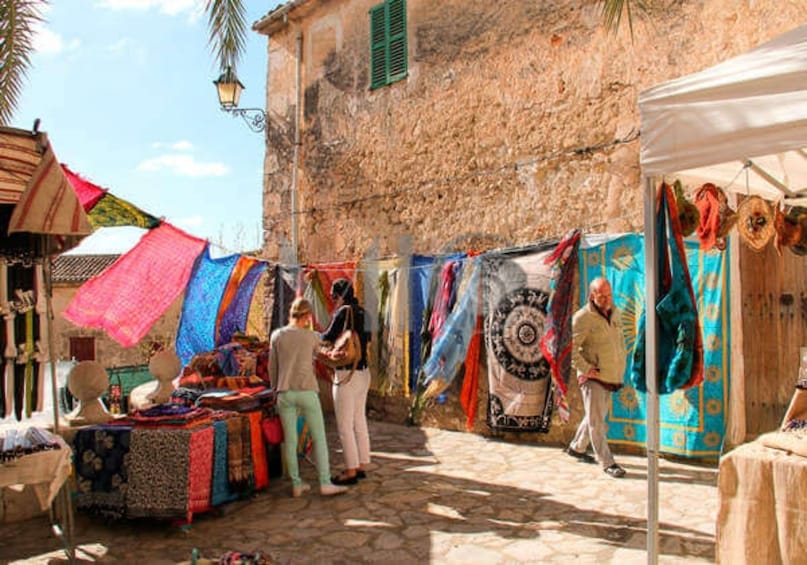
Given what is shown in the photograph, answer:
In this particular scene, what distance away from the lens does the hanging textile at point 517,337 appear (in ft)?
21.6

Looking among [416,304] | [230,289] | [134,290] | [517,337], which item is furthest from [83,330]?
[517,337]

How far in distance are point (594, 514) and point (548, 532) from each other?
496mm

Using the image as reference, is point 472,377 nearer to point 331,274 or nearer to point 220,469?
point 331,274

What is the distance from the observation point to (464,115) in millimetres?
7699

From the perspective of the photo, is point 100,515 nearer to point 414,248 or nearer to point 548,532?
point 548,532

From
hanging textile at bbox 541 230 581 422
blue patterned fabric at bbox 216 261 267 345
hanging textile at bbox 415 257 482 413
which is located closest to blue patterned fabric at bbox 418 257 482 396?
hanging textile at bbox 415 257 482 413

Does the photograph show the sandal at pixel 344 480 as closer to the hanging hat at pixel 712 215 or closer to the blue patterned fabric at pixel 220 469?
the blue patterned fabric at pixel 220 469

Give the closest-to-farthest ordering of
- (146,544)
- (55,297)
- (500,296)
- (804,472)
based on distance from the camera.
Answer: (804,472) → (146,544) → (500,296) → (55,297)

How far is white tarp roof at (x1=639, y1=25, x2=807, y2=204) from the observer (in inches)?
100

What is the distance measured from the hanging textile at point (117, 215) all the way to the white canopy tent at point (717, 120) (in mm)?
4432

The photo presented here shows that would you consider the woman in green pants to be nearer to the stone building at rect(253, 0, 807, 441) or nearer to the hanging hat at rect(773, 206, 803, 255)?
the stone building at rect(253, 0, 807, 441)

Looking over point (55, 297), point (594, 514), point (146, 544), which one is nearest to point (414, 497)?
point (594, 514)

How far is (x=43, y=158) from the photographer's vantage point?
361 centimetres

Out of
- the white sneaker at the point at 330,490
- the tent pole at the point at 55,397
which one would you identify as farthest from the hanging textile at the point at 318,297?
the tent pole at the point at 55,397
